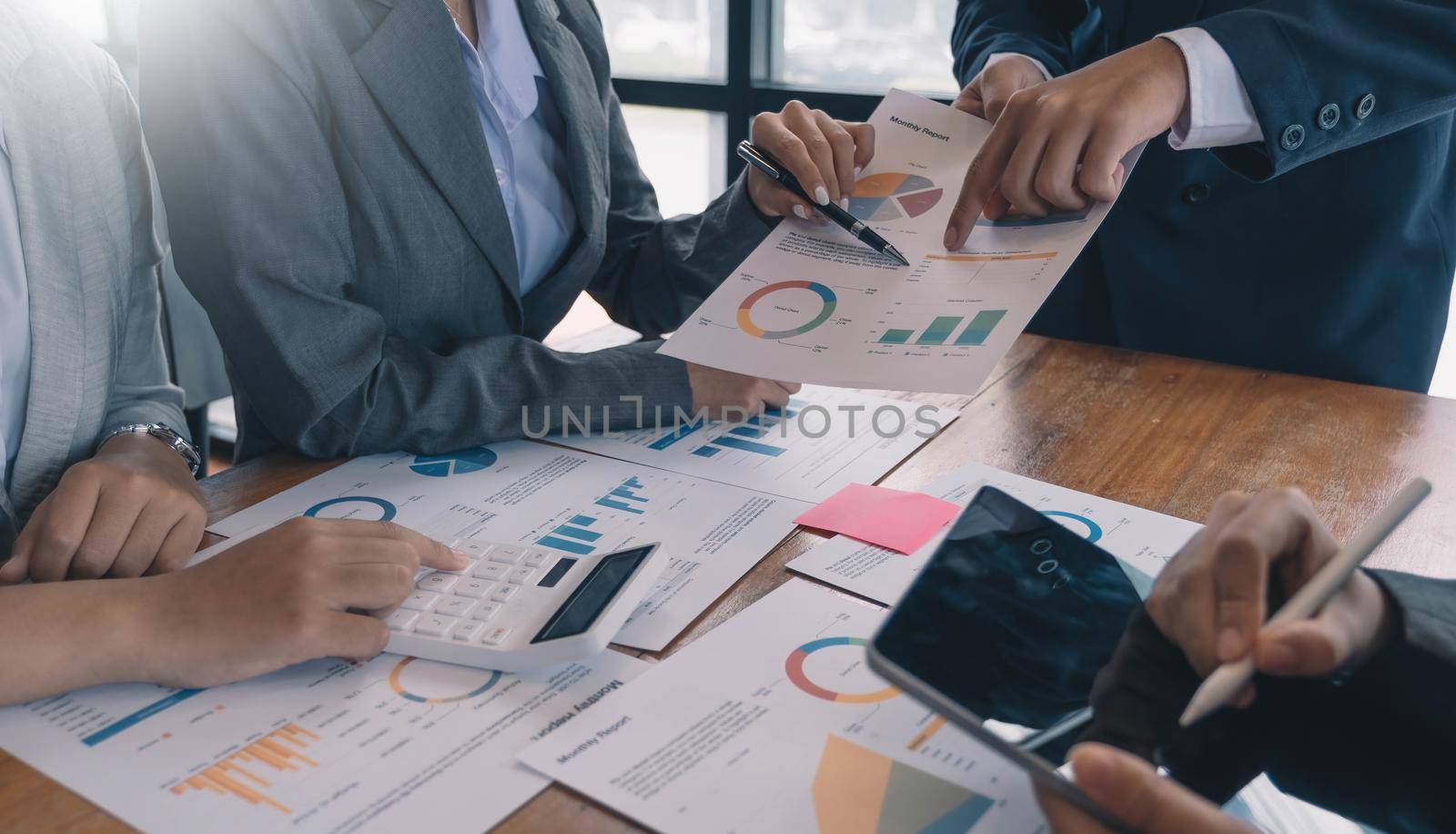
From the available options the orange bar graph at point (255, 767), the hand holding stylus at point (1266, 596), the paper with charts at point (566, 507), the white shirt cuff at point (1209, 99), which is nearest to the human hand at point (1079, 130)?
the white shirt cuff at point (1209, 99)

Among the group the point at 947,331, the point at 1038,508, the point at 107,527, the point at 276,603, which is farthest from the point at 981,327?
the point at 107,527

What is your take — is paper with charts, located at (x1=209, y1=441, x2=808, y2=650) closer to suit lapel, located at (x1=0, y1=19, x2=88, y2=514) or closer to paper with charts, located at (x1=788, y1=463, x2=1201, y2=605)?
paper with charts, located at (x1=788, y1=463, x2=1201, y2=605)

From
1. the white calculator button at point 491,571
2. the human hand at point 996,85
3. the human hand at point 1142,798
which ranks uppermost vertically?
the human hand at point 996,85

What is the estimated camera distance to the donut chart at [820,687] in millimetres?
618

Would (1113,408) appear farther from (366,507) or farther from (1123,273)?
(366,507)

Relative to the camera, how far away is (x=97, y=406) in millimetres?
901

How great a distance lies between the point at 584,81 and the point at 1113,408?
707 millimetres

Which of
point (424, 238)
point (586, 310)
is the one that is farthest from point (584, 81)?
point (586, 310)

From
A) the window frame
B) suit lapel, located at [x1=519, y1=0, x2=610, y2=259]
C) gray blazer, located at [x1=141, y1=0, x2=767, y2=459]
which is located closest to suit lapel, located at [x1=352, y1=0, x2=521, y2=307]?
gray blazer, located at [x1=141, y1=0, x2=767, y2=459]

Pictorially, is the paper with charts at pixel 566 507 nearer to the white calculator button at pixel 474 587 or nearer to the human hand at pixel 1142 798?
the white calculator button at pixel 474 587

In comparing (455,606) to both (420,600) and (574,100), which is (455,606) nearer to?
(420,600)

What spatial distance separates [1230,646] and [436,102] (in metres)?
0.83

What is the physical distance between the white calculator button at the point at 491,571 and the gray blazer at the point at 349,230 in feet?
0.87

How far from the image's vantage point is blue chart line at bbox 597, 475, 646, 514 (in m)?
0.87
